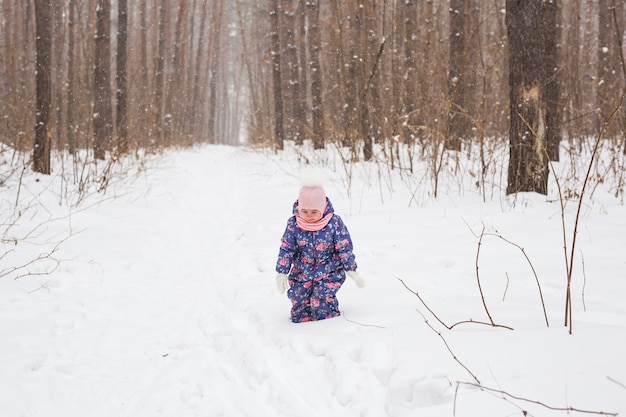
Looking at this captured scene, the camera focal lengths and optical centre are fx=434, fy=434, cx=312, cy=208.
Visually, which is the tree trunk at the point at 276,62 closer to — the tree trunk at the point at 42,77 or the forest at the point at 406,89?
the forest at the point at 406,89

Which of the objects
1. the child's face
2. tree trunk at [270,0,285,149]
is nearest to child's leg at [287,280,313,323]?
the child's face

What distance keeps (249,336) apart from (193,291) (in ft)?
3.73

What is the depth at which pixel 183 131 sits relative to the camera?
23766mm

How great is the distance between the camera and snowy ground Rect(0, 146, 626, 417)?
6.00ft

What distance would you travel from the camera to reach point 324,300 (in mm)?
2869

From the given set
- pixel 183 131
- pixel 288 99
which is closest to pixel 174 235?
pixel 288 99

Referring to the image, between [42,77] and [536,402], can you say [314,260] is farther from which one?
[42,77]

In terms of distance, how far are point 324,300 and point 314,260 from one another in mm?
272

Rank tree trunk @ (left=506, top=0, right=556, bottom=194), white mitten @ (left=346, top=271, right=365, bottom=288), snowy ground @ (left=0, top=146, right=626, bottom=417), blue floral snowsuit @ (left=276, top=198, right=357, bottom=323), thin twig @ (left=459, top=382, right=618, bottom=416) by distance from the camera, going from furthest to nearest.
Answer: tree trunk @ (left=506, top=0, right=556, bottom=194)
blue floral snowsuit @ (left=276, top=198, right=357, bottom=323)
white mitten @ (left=346, top=271, right=365, bottom=288)
snowy ground @ (left=0, top=146, right=626, bottom=417)
thin twig @ (left=459, top=382, right=618, bottom=416)

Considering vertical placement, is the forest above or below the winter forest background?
above

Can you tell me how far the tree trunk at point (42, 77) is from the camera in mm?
6773

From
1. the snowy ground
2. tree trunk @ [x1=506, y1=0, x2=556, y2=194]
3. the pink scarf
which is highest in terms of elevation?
tree trunk @ [x1=506, y1=0, x2=556, y2=194]

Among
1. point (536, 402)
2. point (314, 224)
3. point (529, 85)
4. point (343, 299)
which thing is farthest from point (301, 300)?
point (529, 85)

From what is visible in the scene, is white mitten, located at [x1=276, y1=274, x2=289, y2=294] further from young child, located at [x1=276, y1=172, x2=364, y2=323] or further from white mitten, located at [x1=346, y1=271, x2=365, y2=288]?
white mitten, located at [x1=346, y1=271, x2=365, y2=288]
